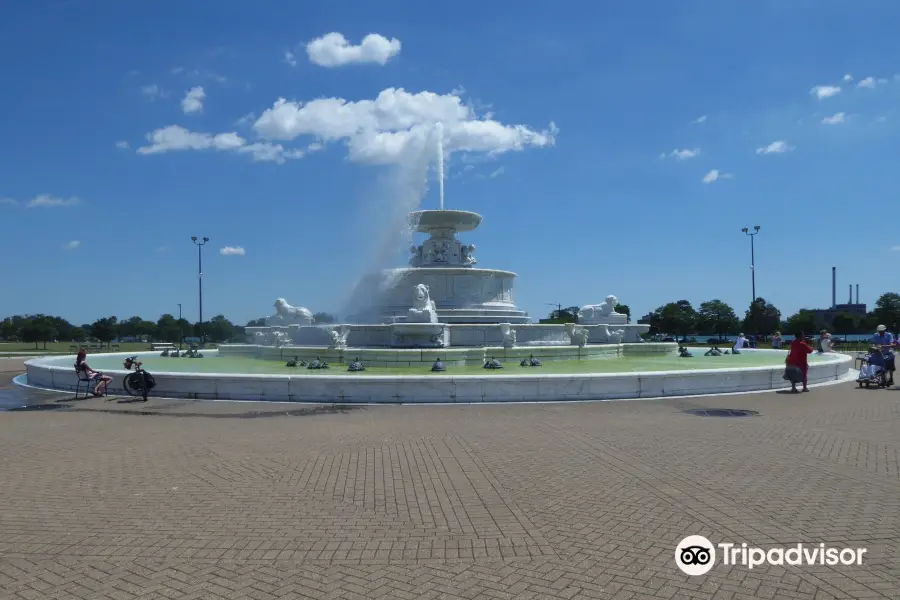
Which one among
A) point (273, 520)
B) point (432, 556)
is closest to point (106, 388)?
point (273, 520)

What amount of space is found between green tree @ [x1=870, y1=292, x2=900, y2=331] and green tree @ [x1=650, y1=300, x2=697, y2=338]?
19.3 m

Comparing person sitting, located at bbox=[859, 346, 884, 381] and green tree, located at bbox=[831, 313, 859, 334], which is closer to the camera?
person sitting, located at bbox=[859, 346, 884, 381]

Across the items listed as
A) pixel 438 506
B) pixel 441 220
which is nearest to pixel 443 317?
pixel 441 220

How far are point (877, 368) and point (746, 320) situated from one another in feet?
225

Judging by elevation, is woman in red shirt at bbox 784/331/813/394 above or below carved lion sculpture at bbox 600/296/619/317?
below

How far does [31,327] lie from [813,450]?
2266 inches

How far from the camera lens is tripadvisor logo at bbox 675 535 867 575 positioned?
14.1ft

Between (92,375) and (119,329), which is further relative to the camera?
(119,329)

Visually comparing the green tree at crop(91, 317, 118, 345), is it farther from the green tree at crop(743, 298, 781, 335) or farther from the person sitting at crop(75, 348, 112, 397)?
the green tree at crop(743, 298, 781, 335)

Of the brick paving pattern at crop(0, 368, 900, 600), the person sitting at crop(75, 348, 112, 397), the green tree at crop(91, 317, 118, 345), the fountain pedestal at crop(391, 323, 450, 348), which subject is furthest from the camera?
the green tree at crop(91, 317, 118, 345)

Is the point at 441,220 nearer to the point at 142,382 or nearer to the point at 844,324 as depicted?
the point at 142,382

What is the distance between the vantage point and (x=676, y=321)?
2953 inches

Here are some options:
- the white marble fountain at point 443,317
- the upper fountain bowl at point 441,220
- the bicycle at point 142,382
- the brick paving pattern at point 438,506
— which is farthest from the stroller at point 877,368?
the upper fountain bowl at point 441,220

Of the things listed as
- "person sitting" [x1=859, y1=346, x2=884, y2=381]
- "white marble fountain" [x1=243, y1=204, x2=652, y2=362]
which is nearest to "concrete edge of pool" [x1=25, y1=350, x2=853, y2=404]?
"person sitting" [x1=859, y1=346, x2=884, y2=381]
